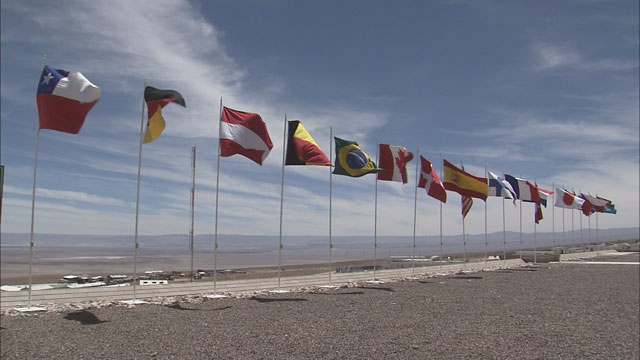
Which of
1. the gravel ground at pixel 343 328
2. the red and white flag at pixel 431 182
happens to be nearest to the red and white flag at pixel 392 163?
the red and white flag at pixel 431 182

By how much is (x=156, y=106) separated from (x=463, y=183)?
15411 millimetres

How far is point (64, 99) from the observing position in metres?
10.8

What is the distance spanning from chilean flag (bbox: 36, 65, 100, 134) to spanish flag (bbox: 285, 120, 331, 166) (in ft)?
20.7

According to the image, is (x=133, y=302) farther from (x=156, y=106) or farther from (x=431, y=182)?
(x=431, y=182)

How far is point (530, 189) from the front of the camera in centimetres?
3023

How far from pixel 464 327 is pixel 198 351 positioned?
5.64 m

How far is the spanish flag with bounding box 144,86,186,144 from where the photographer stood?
12336mm

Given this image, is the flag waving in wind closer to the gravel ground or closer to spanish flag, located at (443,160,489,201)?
spanish flag, located at (443,160,489,201)

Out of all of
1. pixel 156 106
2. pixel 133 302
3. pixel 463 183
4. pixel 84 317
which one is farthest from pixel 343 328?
pixel 463 183

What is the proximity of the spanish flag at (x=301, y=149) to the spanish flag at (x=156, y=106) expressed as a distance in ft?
14.4

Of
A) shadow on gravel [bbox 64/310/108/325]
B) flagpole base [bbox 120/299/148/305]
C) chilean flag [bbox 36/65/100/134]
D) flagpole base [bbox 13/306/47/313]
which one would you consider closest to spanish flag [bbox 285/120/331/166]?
flagpole base [bbox 120/299/148/305]

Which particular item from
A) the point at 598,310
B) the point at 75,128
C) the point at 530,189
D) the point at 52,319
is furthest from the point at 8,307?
the point at 530,189

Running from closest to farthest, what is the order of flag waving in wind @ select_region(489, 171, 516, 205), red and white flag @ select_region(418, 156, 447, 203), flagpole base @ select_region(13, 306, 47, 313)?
flagpole base @ select_region(13, 306, 47, 313)
red and white flag @ select_region(418, 156, 447, 203)
flag waving in wind @ select_region(489, 171, 516, 205)

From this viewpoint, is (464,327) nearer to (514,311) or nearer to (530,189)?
(514,311)
